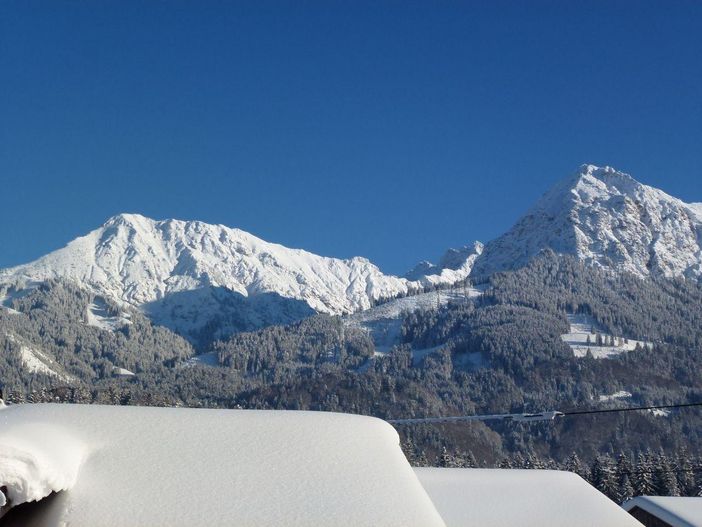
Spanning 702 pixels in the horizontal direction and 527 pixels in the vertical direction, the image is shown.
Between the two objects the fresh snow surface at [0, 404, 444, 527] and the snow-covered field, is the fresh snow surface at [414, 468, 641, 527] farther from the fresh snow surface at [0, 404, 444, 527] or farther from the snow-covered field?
the fresh snow surface at [0, 404, 444, 527]

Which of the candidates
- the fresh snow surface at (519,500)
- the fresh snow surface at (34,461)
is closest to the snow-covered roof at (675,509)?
the fresh snow surface at (519,500)

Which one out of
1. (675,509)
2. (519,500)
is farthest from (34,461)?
(675,509)

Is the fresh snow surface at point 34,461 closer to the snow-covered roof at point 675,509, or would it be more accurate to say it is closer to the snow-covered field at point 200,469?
the snow-covered field at point 200,469

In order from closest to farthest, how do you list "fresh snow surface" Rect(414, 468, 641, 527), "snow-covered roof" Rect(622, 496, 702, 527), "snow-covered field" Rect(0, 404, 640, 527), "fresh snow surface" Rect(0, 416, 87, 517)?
"fresh snow surface" Rect(0, 416, 87, 517), "snow-covered field" Rect(0, 404, 640, 527), "fresh snow surface" Rect(414, 468, 641, 527), "snow-covered roof" Rect(622, 496, 702, 527)

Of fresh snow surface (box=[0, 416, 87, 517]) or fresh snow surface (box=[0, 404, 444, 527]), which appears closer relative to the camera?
fresh snow surface (box=[0, 416, 87, 517])

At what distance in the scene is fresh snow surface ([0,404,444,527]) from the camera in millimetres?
7168

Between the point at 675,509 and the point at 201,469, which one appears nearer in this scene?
the point at 201,469

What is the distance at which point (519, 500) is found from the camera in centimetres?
1488

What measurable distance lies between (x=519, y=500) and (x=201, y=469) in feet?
27.0

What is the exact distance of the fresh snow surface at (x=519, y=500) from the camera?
1383 cm

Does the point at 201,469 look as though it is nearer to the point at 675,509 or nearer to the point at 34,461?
the point at 34,461

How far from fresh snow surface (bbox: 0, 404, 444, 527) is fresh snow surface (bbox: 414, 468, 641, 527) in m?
5.03

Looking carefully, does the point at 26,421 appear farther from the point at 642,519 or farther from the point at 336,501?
the point at 642,519

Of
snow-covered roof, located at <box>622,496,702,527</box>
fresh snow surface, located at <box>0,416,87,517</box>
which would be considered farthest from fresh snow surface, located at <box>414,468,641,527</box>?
fresh snow surface, located at <box>0,416,87,517</box>
